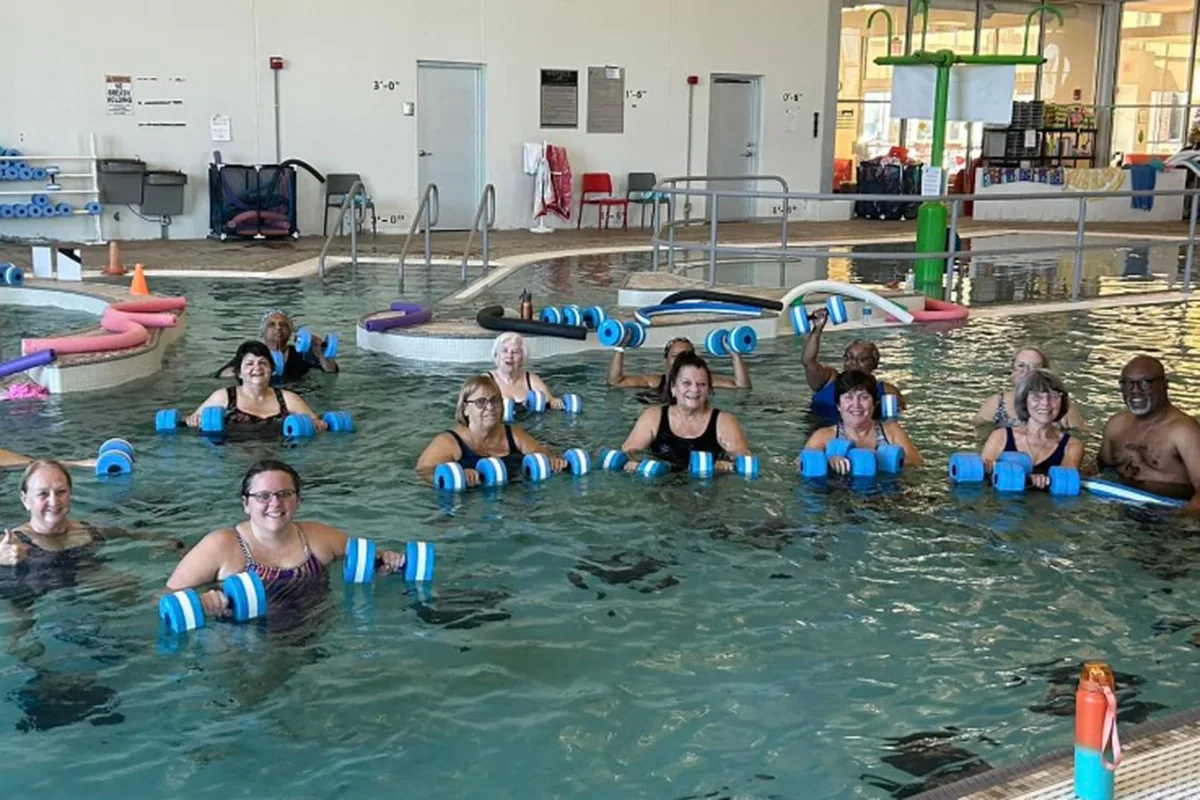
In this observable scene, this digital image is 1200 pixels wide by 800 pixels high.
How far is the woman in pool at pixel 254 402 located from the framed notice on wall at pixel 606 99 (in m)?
14.9

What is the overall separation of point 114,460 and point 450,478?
184 centimetres

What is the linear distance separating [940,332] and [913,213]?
14.2m

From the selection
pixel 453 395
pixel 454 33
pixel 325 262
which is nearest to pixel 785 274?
pixel 325 262

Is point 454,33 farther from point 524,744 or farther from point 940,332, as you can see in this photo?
point 524,744

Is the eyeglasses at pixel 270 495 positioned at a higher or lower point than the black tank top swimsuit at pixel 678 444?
higher

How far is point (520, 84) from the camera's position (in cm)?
2183

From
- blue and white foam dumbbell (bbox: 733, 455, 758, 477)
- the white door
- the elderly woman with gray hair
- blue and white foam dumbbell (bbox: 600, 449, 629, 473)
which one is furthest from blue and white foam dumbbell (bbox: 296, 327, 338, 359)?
the white door

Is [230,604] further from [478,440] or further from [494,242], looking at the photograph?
[494,242]

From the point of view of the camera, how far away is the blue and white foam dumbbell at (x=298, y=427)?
27.0ft

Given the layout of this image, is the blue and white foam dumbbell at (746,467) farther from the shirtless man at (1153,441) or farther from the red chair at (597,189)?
the red chair at (597,189)

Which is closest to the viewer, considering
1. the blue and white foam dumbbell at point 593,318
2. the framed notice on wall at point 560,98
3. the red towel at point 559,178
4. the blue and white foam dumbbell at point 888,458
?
the blue and white foam dumbbell at point 888,458

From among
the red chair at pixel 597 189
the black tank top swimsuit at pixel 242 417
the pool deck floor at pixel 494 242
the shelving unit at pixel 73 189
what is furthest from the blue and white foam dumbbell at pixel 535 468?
the red chair at pixel 597 189

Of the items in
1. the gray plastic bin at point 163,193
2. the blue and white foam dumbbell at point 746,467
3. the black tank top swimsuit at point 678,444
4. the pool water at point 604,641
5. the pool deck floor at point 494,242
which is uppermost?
the gray plastic bin at point 163,193

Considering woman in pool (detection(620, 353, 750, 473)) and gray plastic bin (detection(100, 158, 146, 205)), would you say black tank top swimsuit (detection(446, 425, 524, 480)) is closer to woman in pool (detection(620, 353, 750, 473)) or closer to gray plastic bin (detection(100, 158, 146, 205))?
woman in pool (detection(620, 353, 750, 473))
